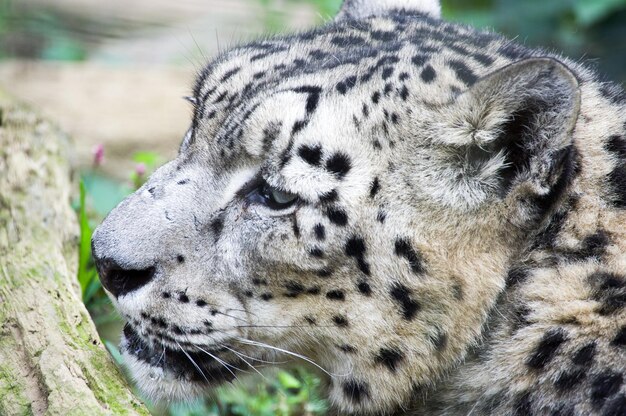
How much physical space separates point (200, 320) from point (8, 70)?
699cm

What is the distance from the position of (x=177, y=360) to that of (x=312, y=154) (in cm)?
102

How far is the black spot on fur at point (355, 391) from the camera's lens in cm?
346

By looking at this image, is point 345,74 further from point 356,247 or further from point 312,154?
point 356,247

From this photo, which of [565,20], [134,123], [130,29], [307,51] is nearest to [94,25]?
[130,29]

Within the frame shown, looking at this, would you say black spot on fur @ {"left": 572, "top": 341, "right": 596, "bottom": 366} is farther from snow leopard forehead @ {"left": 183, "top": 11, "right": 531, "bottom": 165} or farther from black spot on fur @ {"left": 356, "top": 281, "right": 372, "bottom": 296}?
snow leopard forehead @ {"left": 183, "top": 11, "right": 531, "bottom": 165}

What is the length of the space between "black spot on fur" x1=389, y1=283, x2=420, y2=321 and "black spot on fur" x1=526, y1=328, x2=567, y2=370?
1.48 ft

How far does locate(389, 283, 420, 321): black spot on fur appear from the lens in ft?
10.8

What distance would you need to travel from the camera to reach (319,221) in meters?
3.36

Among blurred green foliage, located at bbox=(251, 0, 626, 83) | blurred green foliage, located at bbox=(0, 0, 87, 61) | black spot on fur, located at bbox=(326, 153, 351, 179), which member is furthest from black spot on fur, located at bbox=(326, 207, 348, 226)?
blurred green foliage, located at bbox=(0, 0, 87, 61)

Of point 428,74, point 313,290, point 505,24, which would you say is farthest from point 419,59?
point 505,24

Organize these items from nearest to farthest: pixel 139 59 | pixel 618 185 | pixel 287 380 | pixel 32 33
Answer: pixel 618 185, pixel 287 380, pixel 32 33, pixel 139 59

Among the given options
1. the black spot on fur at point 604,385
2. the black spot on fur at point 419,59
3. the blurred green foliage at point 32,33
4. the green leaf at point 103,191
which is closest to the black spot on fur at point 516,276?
the black spot on fur at point 604,385

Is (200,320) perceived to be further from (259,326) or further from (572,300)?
(572,300)

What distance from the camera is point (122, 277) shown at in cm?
343
